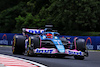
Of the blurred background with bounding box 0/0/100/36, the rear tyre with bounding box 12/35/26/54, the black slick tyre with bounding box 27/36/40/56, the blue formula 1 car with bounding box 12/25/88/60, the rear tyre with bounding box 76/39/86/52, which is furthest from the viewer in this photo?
the blurred background with bounding box 0/0/100/36

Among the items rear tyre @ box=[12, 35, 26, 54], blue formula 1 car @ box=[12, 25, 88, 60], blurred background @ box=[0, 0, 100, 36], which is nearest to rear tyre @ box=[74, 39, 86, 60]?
blue formula 1 car @ box=[12, 25, 88, 60]

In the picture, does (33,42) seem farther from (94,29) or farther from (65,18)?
(94,29)

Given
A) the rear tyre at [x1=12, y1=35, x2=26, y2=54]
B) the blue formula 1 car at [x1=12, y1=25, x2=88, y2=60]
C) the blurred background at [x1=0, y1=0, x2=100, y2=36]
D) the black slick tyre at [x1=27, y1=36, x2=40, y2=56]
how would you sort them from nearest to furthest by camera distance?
the blue formula 1 car at [x1=12, y1=25, x2=88, y2=60]
the black slick tyre at [x1=27, y1=36, x2=40, y2=56]
the rear tyre at [x1=12, y1=35, x2=26, y2=54]
the blurred background at [x1=0, y1=0, x2=100, y2=36]

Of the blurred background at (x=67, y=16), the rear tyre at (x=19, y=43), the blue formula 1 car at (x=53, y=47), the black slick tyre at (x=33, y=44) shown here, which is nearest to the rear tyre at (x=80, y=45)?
the blue formula 1 car at (x=53, y=47)

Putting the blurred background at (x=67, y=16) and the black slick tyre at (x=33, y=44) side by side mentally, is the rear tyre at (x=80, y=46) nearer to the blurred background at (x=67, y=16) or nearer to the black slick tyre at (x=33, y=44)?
the black slick tyre at (x=33, y=44)

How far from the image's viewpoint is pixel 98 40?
26.3 m

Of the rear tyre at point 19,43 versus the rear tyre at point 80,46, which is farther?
the rear tyre at point 19,43

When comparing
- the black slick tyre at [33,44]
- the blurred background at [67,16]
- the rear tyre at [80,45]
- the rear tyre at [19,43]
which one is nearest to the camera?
the rear tyre at [80,45]

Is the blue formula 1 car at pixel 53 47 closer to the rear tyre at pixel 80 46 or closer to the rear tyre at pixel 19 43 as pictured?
the rear tyre at pixel 80 46

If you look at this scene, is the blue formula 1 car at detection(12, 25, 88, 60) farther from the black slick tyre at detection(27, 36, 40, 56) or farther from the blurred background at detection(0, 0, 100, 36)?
the blurred background at detection(0, 0, 100, 36)

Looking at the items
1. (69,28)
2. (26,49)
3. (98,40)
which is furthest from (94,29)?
(26,49)

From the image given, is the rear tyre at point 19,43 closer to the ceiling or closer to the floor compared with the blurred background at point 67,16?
closer to the floor

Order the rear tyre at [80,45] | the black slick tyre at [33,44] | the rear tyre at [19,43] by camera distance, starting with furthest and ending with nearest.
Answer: the rear tyre at [19,43], the black slick tyre at [33,44], the rear tyre at [80,45]

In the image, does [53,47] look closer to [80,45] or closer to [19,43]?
[80,45]
